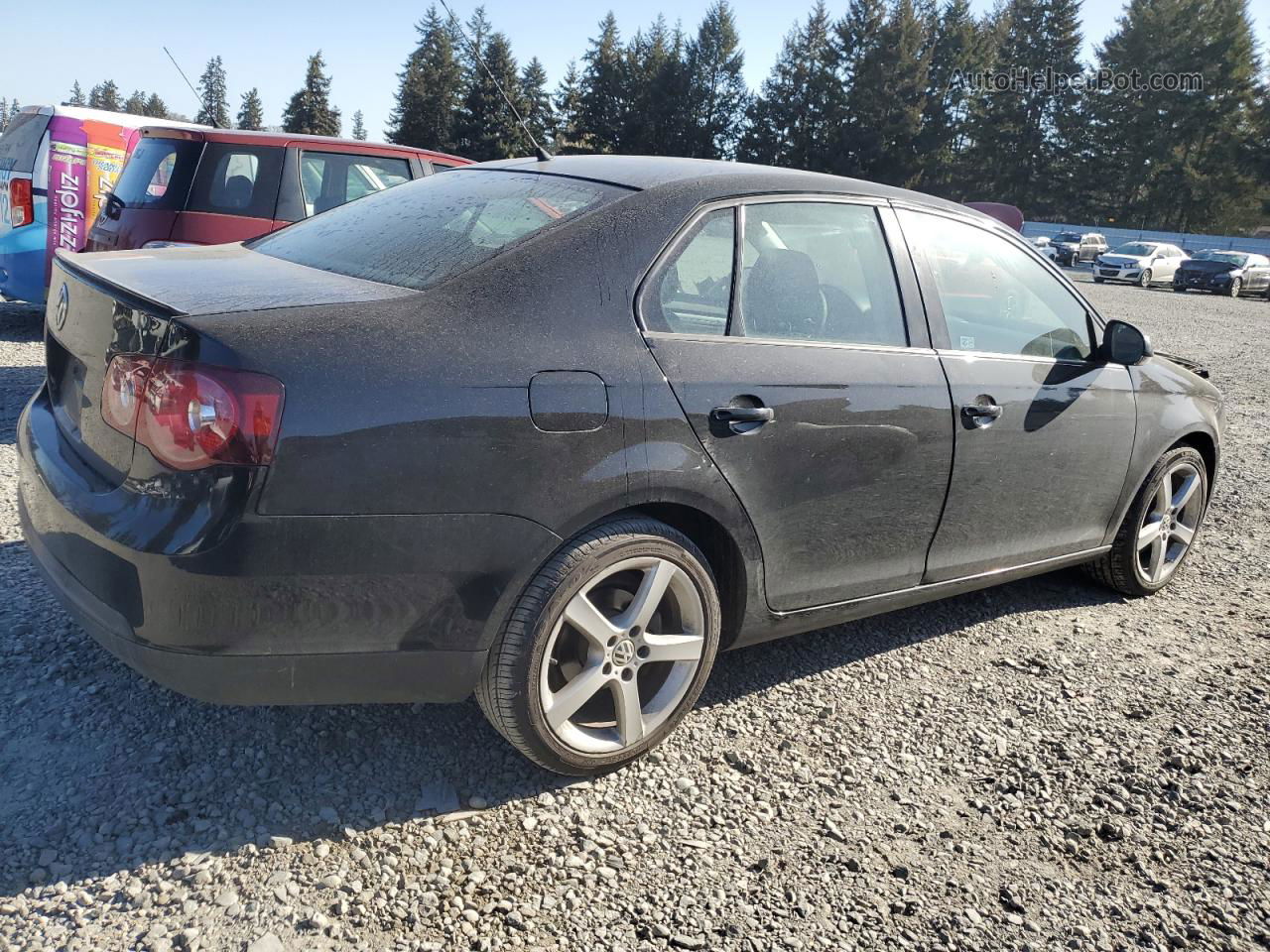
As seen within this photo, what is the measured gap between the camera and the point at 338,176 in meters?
7.76

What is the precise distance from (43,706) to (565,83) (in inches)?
3201

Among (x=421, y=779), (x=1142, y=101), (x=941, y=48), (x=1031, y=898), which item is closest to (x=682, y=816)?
(x=421, y=779)

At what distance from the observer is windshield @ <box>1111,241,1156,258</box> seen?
1346 inches

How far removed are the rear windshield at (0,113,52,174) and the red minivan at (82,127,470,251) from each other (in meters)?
2.32

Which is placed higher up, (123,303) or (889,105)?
(889,105)

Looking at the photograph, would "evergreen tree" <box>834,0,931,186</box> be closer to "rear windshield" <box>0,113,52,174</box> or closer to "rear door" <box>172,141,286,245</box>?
"rear windshield" <box>0,113,52,174</box>

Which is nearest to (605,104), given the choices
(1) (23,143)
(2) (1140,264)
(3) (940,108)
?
(3) (940,108)

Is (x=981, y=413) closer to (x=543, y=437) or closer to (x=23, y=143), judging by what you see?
(x=543, y=437)

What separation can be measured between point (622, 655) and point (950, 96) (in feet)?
261

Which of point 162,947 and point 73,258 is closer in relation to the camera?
point 162,947

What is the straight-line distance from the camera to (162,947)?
2.04 meters

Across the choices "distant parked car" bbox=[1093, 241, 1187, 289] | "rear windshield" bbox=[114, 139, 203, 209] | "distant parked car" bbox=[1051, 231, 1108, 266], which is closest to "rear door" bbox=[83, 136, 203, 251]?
"rear windshield" bbox=[114, 139, 203, 209]

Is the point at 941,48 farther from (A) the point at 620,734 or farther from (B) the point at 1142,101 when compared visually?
(A) the point at 620,734

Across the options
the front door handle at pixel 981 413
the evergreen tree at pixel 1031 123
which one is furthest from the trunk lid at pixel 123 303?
the evergreen tree at pixel 1031 123
